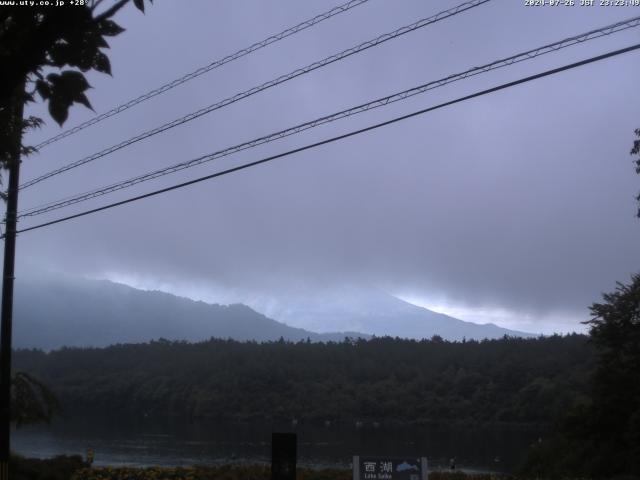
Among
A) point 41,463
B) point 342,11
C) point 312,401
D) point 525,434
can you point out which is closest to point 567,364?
Answer: point 525,434

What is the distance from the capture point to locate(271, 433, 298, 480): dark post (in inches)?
395

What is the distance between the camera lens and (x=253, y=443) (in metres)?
61.8

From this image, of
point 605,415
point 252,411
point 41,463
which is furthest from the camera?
point 252,411

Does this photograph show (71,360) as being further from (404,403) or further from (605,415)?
(605,415)

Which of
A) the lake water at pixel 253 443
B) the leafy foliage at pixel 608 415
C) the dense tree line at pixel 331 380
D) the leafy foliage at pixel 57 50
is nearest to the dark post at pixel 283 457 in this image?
the leafy foliage at pixel 57 50

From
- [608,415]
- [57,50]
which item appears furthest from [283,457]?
[608,415]

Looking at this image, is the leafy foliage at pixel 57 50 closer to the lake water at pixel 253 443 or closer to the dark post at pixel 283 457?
the dark post at pixel 283 457

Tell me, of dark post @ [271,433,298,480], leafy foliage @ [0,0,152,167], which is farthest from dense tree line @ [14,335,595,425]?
leafy foliage @ [0,0,152,167]

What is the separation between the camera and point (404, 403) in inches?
3509

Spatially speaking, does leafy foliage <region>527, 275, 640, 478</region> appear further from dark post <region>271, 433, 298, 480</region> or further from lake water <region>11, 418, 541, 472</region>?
dark post <region>271, 433, 298, 480</region>

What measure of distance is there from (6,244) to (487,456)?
40.3m

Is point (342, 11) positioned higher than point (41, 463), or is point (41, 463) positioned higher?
point (342, 11)

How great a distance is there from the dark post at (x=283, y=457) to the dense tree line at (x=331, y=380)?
62032 mm

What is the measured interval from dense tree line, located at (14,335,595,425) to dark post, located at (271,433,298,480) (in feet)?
204
